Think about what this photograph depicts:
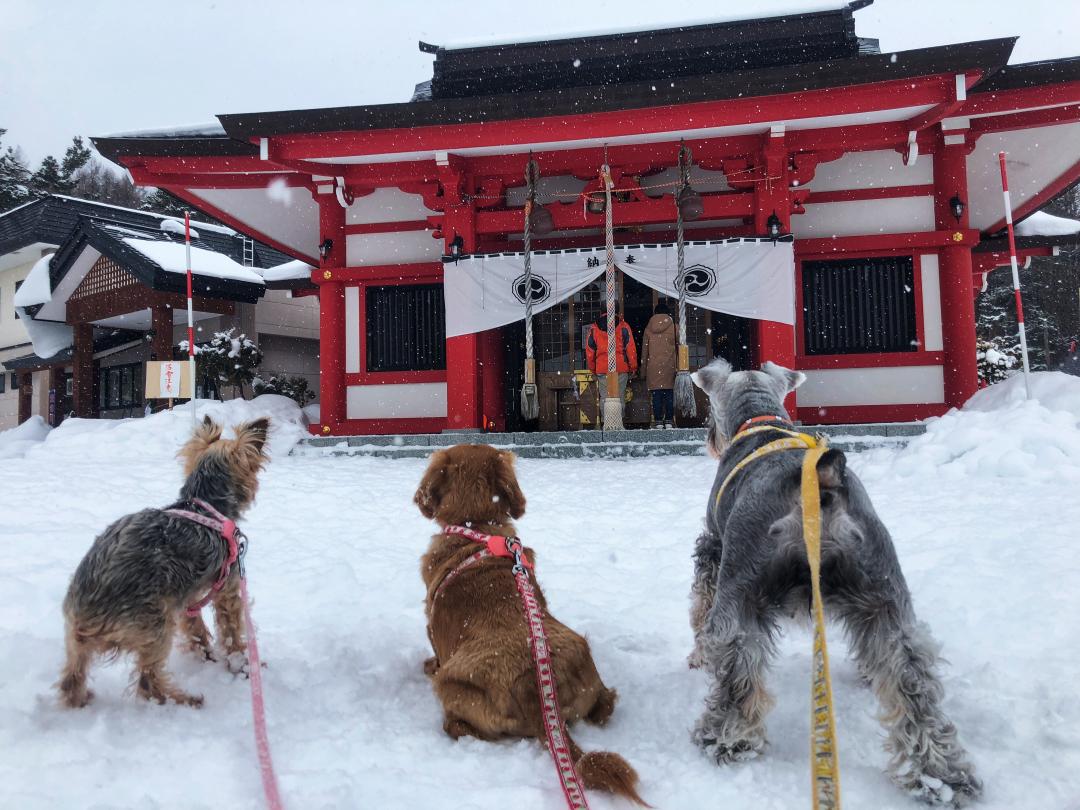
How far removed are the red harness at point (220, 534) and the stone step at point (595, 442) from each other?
18.1 feet

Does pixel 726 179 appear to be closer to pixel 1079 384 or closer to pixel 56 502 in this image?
pixel 1079 384

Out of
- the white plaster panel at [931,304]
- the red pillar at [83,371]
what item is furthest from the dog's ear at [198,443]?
the red pillar at [83,371]

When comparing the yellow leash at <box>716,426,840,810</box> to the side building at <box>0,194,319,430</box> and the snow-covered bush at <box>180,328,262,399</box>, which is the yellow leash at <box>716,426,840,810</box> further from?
the snow-covered bush at <box>180,328,262,399</box>

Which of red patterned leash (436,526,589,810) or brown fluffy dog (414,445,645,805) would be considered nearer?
red patterned leash (436,526,589,810)

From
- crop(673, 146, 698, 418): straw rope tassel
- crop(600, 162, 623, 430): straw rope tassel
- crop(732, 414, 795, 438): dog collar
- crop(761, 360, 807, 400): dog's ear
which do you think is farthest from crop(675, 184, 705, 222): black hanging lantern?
crop(732, 414, 795, 438): dog collar

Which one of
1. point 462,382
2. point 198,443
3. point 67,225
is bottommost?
point 198,443

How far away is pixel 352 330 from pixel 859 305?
8300mm

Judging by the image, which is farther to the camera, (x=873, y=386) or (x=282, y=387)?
(x=282, y=387)

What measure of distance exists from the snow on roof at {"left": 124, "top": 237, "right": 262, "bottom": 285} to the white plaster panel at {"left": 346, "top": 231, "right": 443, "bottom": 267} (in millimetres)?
6285

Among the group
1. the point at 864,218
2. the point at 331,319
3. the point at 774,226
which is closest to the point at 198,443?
the point at 774,226

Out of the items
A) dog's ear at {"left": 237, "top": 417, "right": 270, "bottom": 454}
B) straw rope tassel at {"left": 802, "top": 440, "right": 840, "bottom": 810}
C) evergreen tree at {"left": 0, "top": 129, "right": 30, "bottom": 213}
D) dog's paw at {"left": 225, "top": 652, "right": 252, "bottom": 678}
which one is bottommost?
dog's paw at {"left": 225, "top": 652, "right": 252, "bottom": 678}

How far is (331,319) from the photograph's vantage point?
11.7 meters

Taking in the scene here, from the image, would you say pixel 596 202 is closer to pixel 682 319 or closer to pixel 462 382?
pixel 682 319

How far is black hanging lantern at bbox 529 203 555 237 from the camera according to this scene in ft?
34.2
